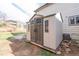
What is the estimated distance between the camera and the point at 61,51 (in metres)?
2.34

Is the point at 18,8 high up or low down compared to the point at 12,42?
up

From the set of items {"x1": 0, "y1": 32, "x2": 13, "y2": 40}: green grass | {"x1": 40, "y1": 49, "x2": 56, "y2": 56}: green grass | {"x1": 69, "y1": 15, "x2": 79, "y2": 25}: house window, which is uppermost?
{"x1": 69, "y1": 15, "x2": 79, "y2": 25}: house window

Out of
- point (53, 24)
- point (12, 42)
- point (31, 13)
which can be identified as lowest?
point (12, 42)

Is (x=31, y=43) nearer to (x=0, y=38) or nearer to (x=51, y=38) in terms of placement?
(x=51, y=38)

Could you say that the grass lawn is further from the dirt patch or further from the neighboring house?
the neighboring house

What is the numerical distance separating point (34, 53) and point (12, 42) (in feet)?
1.14

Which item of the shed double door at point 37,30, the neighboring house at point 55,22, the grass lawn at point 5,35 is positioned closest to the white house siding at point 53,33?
the neighboring house at point 55,22

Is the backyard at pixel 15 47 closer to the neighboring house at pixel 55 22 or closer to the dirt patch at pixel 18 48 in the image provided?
the dirt patch at pixel 18 48

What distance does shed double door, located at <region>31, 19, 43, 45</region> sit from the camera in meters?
2.42

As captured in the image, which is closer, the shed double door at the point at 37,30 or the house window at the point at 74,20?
the house window at the point at 74,20

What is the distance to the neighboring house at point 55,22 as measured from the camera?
232 centimetres

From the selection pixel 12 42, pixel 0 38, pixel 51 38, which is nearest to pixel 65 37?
pixel 51 38

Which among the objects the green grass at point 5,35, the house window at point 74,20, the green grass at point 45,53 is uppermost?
the house window at point 74,20

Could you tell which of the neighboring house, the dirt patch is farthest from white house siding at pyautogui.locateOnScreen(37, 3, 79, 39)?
the dirt patch
